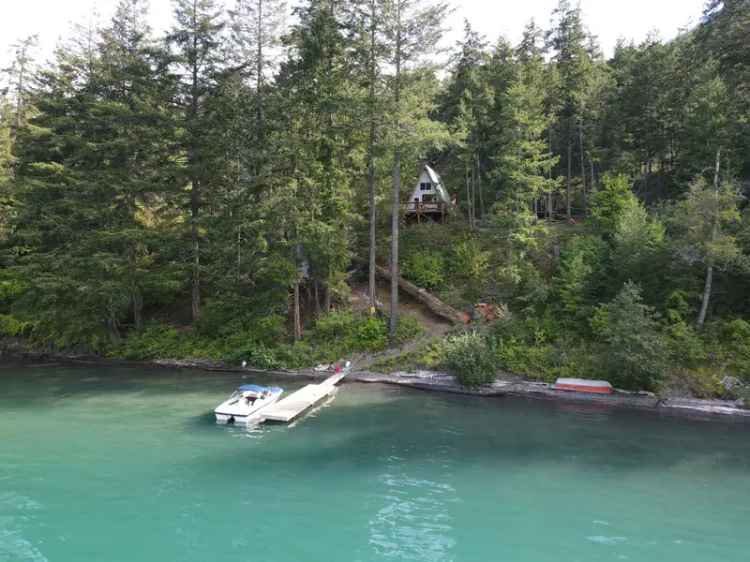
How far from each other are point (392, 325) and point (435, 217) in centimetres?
1372

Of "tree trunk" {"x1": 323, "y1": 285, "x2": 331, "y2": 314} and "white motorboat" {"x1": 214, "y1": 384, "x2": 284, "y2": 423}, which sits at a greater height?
"tree trunk" {"x1": 323, "y1": 285, "x2": 331, "y2": 314}

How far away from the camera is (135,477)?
43.7 ft

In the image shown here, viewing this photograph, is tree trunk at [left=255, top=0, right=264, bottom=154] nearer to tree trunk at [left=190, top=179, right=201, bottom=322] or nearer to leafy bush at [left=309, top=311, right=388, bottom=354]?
tree trunk at [left=190, top=179, right=201, bottom=322]

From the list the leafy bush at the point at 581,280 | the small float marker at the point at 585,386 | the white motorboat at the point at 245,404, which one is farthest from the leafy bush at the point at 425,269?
the white motorboat at the point at 245,404

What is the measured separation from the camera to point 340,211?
26.9 meters

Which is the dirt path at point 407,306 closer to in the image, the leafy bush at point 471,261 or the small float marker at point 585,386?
the leafy bush at point 471,261

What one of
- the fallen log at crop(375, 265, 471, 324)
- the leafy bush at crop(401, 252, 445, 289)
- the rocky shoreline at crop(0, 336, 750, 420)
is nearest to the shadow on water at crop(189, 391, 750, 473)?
the rocky shoreline at crop(0, 336, 750, 420)

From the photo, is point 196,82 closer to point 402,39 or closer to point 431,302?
point 402,39

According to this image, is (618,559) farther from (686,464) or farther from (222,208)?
(222,208)

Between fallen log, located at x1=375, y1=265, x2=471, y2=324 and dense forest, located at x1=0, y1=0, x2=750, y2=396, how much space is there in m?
0.87

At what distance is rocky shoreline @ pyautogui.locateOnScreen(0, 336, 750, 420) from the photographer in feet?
61.7

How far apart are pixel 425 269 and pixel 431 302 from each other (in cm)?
299

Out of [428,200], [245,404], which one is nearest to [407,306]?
[428,200]

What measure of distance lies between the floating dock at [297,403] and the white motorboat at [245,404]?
293 mm
